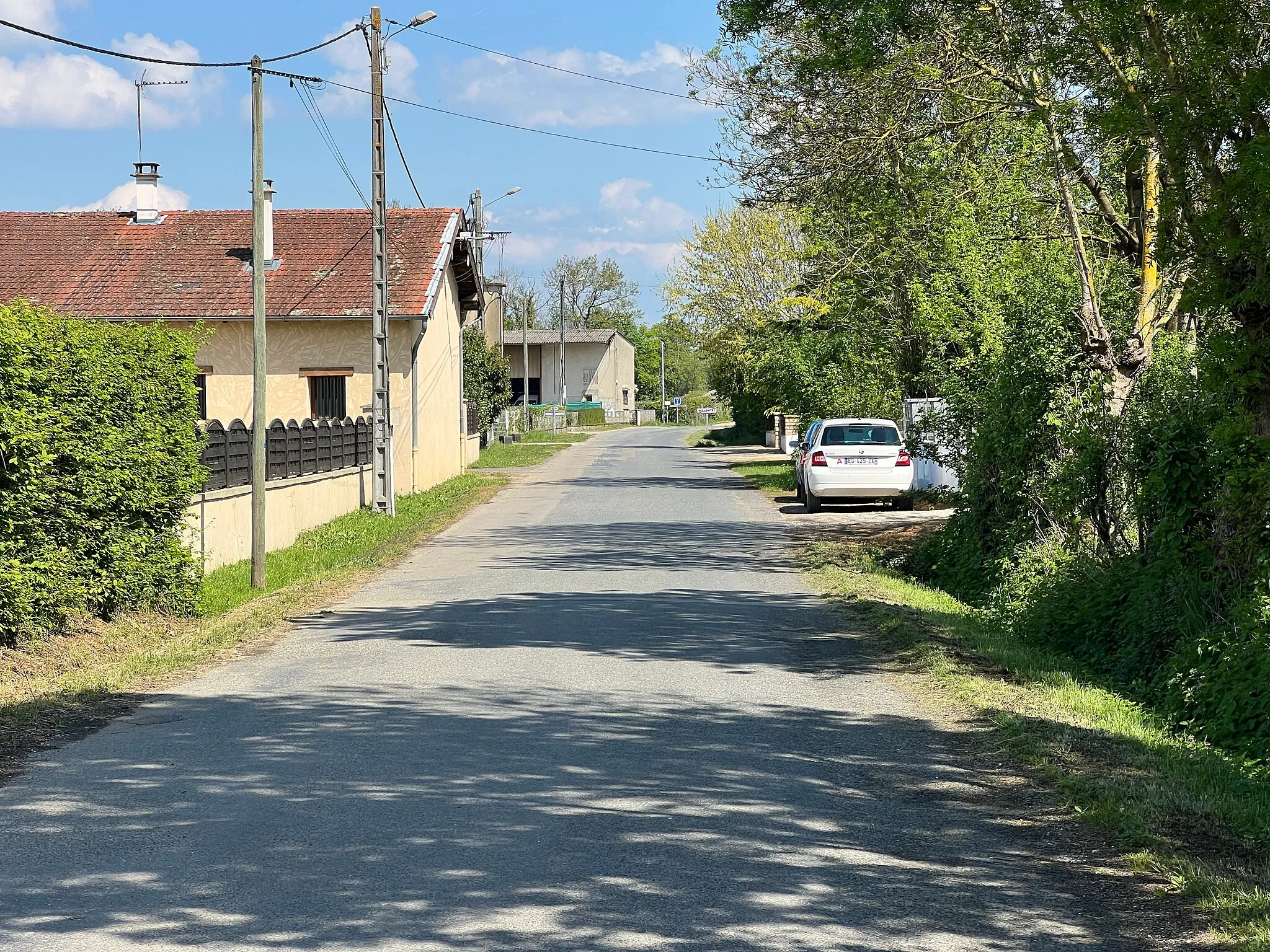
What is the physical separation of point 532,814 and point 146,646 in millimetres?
6365

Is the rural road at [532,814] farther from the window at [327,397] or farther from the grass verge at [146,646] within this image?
the window at [327,397]

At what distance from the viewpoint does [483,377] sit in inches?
2100

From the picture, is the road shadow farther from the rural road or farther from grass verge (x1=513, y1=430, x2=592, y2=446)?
grass verge (x1=513, y1=430, x2=592, y2=446)

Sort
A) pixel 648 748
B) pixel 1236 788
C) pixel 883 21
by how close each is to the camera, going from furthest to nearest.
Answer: pixel 883 21 < pixel 648 748 < pixel 1236 788

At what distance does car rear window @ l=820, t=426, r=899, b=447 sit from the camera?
25531mm

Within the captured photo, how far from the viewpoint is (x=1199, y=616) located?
9719 millimetres

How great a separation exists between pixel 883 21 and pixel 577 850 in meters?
8.12

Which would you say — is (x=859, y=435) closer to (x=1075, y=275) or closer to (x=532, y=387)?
(x=1075, y=275)

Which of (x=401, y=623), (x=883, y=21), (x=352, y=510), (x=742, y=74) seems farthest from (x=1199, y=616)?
(x=352, y=510)

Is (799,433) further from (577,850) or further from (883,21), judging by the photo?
(577,850)

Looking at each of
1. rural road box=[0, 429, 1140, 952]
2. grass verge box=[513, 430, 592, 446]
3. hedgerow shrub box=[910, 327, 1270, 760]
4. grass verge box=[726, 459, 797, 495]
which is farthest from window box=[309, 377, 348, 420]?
grass verge box=[513, 430, 592, 446]

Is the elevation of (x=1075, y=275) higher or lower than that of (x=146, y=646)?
higher

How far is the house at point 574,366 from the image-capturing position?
4690 inches

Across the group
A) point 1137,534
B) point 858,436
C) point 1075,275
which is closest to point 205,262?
point 858,436
